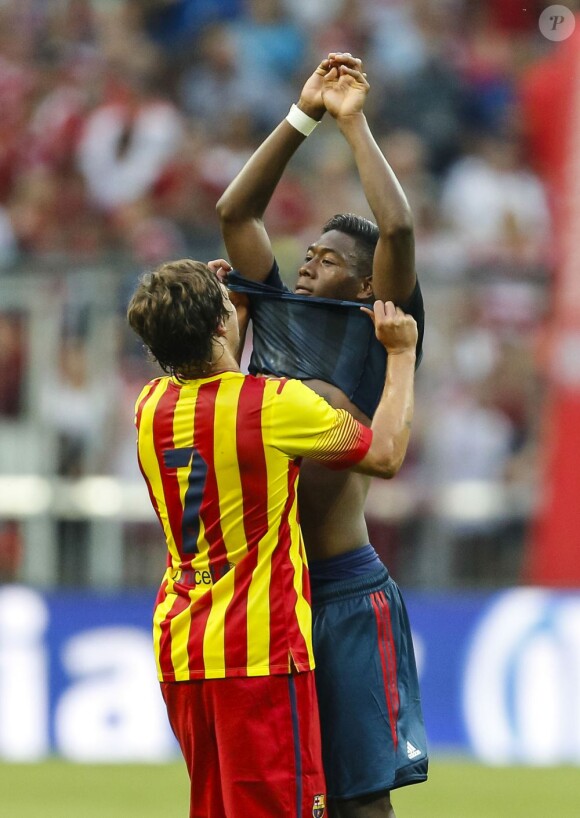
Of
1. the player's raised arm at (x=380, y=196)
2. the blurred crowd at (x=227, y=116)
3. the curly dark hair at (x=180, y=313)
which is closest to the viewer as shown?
the curly dark hair at (x=180, y=313)

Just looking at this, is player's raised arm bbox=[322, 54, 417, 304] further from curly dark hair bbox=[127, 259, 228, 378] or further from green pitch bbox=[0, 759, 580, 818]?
green pitch bbox=[0, 759, 580, 818]

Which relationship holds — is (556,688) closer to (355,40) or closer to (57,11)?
(355,40)

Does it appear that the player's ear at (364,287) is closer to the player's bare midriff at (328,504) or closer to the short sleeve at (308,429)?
the player's bare midriff at (328,504)

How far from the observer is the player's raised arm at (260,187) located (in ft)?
14.1

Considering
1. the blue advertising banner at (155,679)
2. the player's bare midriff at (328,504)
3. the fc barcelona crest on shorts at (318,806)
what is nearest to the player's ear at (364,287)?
the player's bare midriff at (328,504)

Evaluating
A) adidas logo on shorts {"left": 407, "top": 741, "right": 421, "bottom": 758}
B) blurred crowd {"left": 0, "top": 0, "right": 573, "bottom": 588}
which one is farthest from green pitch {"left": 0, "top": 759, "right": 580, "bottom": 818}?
adidas logo on shorts {"left": 407, "top": 741, "right": 421, "bottom": 758}

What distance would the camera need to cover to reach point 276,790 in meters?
3.81

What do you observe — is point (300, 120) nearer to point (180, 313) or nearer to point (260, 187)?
point (260, 187)

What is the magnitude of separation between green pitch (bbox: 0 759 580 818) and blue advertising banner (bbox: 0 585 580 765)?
0.22 meters

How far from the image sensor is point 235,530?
3.86 m

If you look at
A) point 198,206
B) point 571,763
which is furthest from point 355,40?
point 571,763

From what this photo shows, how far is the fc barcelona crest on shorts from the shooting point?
387cm

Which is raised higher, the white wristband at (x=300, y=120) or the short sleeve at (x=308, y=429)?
the white wristband at (x=300, y=120)

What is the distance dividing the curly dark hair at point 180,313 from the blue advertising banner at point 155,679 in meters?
4.68
